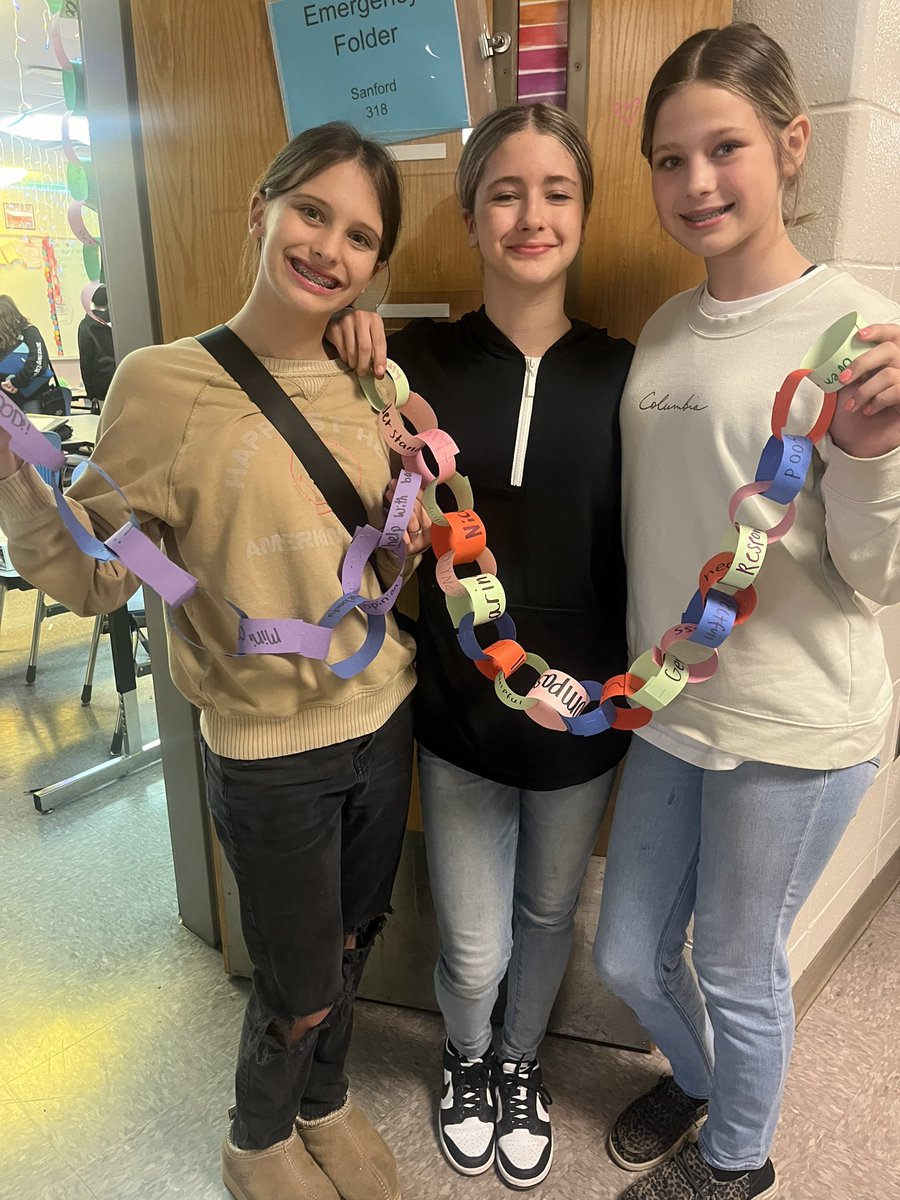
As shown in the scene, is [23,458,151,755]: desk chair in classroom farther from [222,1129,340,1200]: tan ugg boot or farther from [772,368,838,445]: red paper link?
[772,368,838,445]: red paper link

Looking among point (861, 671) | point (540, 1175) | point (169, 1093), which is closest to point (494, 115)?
point (861, 671)

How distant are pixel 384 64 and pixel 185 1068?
6.35 ft

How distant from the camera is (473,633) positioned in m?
1.20

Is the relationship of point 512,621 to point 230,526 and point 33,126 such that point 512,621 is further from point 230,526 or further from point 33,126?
point 33,126

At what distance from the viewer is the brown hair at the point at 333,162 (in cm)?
109

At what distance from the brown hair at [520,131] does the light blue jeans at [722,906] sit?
857 millimetres

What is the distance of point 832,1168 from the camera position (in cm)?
151

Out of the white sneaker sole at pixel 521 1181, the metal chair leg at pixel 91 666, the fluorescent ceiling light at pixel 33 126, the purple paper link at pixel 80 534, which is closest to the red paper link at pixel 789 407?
the purple paper link at pixel 80 534

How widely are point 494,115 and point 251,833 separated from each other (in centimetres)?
108

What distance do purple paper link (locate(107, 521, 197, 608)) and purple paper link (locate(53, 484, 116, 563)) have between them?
1cm

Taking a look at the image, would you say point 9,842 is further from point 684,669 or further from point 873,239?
point 873,239

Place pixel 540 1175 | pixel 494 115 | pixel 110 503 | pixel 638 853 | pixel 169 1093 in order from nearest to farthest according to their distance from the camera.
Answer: pixel 110 503 → pixel 494 115 → pixel 638 853 → pixel 540 1175 → pixel 169 1093

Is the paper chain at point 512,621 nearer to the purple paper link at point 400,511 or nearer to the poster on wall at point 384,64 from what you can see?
the purple paper link at point 400,511

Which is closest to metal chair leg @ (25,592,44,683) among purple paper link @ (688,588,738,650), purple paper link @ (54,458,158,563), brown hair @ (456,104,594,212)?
purple paper link @ (54,458,158,563)
